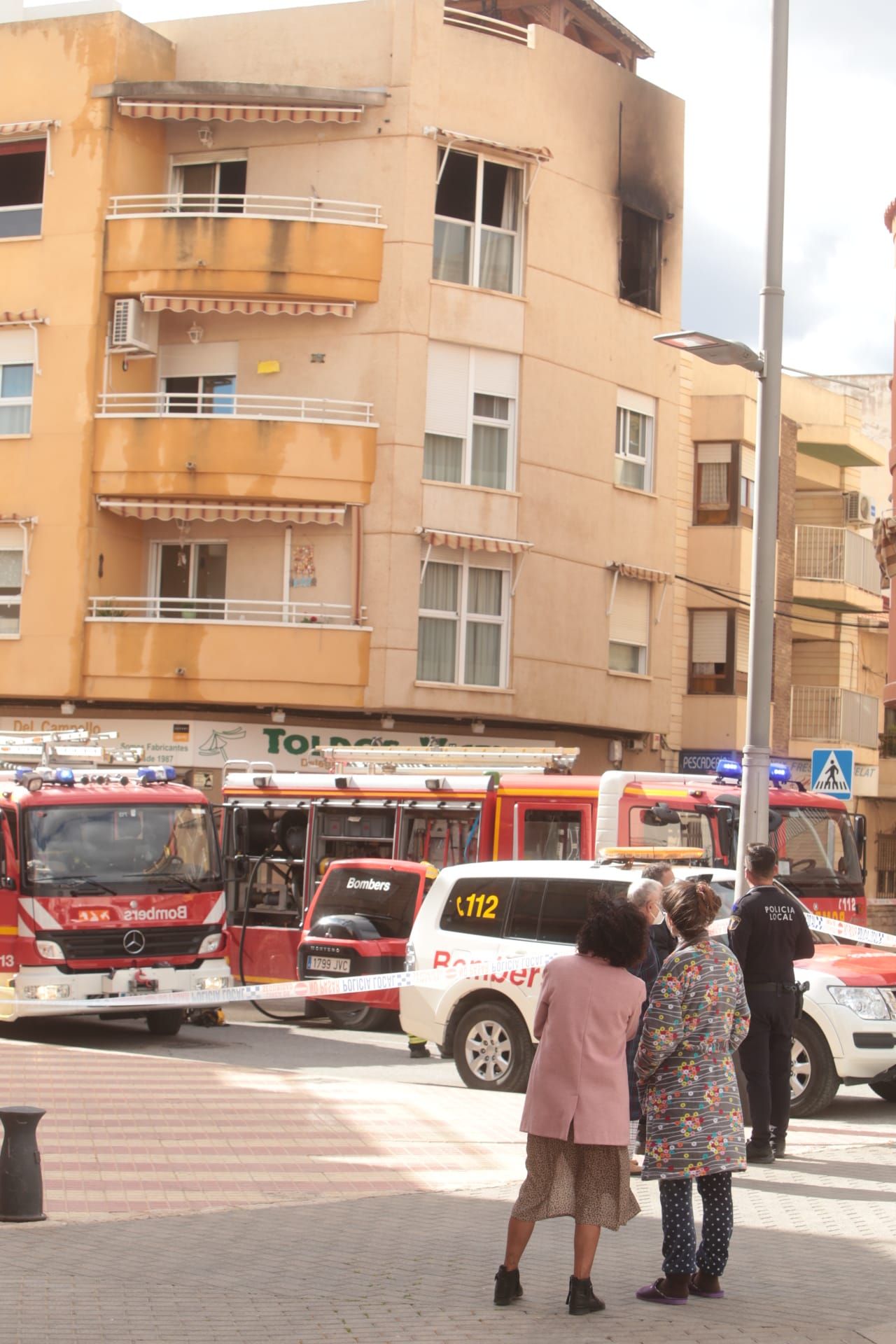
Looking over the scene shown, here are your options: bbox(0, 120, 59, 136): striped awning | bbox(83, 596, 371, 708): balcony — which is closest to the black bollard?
bbox(83, 596, 371, 708): balcony

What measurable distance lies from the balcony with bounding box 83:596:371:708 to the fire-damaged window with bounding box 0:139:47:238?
6717 mm

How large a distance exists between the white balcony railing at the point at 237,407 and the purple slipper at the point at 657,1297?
71.0ft

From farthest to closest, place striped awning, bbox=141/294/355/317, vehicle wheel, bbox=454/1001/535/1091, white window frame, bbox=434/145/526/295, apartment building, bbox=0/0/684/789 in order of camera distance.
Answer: white window frame, bbox=434/145/526/295, striped awning, bbox=141/294/355/317, apartment building, bbox=0/0/684/789, vehicle wheel, bbox=454/1001/535/1091

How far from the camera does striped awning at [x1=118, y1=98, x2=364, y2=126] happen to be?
93.1 ft

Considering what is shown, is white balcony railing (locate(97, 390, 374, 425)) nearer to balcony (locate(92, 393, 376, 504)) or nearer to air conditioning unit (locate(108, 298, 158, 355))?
balcony (locate(92, 393, 376, 504))

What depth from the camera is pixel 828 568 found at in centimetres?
3838

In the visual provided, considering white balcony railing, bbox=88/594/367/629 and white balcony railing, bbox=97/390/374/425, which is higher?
white balcony railing, bbox=97/390/374/425

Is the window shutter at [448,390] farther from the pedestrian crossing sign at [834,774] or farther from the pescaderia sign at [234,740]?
the pedestrian crossing sign at [834,774]

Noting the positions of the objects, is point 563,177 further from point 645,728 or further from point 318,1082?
point 318,1082

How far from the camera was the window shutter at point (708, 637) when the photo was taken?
3462cm

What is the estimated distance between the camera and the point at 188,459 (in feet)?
92.0

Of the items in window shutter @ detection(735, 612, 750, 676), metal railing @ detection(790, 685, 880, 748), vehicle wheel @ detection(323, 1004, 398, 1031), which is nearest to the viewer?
vehicle wheel @ detection(323, 1004, 398, 1031)

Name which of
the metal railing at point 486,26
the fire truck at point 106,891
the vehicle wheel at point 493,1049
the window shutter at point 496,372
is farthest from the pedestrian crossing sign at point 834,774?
the metal railing at point 486,26

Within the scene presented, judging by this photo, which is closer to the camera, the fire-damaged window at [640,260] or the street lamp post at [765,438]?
the street lamp post at [765,438]
